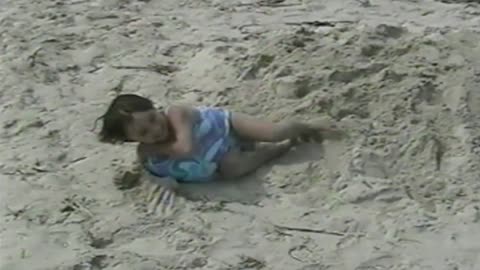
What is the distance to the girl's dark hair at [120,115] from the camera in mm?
3852

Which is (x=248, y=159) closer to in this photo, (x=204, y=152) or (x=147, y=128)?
(x=204, y=152)

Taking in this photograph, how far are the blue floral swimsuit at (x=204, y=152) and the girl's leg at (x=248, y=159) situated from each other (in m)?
0.03

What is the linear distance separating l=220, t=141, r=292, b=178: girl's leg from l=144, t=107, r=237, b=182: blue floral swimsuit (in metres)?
Answer: 0.03

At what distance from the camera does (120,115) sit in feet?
12.6

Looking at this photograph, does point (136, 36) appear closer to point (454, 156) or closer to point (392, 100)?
point (392, 100)

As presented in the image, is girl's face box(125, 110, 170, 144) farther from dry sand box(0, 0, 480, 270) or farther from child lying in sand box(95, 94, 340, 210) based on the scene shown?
dry sand box(0, 0, 480, 270)

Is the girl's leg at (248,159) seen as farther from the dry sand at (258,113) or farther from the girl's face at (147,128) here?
the girl's face at (147,128)

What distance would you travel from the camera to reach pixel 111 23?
200 inches

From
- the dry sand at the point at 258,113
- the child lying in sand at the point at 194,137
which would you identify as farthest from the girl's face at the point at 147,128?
the dry sand at the point at 258,113

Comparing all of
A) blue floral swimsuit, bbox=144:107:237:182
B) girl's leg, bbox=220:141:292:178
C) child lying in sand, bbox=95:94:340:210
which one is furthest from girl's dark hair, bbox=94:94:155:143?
girl's leg, bbox=220:141:292:178

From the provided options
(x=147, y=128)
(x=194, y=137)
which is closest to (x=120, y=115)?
(x=147, y=128)

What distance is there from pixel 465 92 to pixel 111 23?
1657 mm

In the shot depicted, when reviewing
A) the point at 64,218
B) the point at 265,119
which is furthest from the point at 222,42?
the point at 64,218

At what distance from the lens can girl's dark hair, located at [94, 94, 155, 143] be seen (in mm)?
3852
